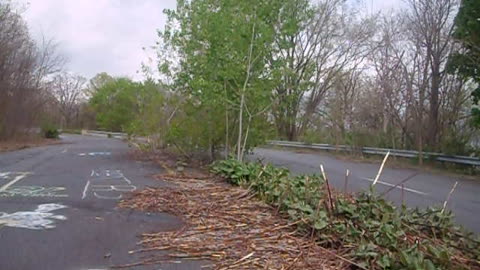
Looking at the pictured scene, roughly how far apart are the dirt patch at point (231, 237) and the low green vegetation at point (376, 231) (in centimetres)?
21

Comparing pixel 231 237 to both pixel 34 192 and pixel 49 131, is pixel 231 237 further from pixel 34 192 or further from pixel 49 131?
pixel 49 131

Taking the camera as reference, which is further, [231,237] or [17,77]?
[17,77]

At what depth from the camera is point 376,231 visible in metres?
5.94

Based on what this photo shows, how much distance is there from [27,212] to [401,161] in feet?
68.8

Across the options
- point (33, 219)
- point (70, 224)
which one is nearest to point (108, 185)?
point (33, 219)

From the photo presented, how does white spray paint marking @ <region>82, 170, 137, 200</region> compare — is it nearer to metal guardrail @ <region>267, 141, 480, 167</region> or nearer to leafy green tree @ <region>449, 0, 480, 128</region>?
metal guardrail @ <region>267, 141, 480, 167</region>

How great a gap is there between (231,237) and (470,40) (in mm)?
15571

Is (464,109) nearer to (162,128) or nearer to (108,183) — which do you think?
(162,128)

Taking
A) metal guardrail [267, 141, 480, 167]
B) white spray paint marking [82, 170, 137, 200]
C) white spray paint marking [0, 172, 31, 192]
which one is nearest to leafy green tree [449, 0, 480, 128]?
metal guardrail [267, 141, 480, 167]

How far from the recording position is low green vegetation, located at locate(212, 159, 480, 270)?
16.7 feet

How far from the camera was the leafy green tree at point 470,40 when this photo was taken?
1892 centimetres

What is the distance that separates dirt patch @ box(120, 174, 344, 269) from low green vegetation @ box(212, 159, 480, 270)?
21 cm

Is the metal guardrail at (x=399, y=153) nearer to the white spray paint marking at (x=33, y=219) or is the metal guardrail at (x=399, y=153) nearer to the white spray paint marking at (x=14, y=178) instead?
the white spray paint marking at (x=14, y=178)

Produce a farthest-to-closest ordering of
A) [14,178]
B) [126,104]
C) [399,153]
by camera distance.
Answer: [126,104] → [399,153] → [14,178]
